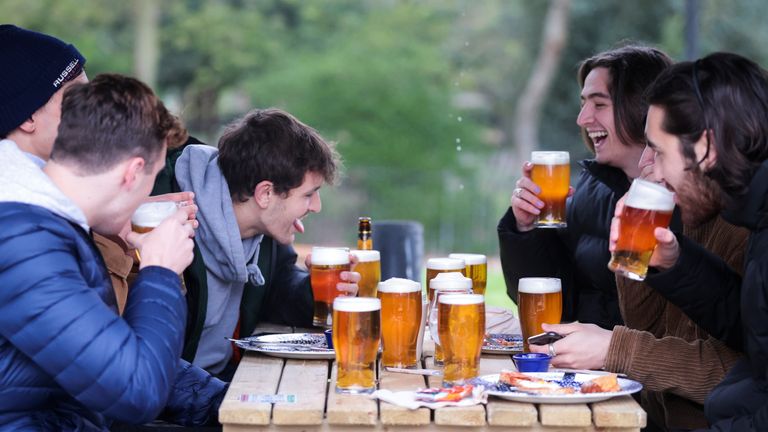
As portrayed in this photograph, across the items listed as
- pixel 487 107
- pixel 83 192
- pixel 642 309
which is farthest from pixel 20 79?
pixel 487 107

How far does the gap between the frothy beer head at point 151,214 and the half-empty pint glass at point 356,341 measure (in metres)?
0.47

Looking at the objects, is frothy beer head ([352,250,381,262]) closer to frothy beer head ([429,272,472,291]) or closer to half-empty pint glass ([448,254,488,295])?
half-empty pint glass ([448,254,488,295])

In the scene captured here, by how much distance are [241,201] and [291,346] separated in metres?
0.72

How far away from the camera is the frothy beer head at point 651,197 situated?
2.44m

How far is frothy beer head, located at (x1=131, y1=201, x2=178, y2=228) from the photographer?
2.52m

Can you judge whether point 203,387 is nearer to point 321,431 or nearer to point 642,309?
point 321,431

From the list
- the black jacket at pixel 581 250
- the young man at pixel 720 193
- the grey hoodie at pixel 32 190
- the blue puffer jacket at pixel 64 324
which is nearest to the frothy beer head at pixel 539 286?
the young man at pixel 720 193

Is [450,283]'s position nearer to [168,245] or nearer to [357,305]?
[357,305]

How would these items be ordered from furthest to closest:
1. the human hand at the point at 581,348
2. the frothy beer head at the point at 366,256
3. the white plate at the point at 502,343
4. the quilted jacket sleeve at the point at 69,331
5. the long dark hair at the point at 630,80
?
the long dark hair at the point at 630,80
the frothy beer head at the point at 366,256
the white plate at the point at 502,343
the human hand at the point at 581,348
the quilted jacket sleeve at the point at 69,331

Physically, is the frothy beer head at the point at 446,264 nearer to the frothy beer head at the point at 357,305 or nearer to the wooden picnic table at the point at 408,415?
the frothy beer head at the point at 357,305

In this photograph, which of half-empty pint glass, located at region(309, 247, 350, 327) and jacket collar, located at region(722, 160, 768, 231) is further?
half-empty pint glass, located at region(309, 247, 350, 327)

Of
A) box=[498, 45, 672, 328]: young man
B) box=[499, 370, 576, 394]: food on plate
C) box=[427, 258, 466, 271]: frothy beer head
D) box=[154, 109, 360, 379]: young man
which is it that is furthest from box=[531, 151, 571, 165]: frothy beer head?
box=[499, 370, 576, 394]: food on plate

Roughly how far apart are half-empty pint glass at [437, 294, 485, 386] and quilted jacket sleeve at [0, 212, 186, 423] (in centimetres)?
64

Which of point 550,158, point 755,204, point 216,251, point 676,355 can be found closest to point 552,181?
point 550,158
